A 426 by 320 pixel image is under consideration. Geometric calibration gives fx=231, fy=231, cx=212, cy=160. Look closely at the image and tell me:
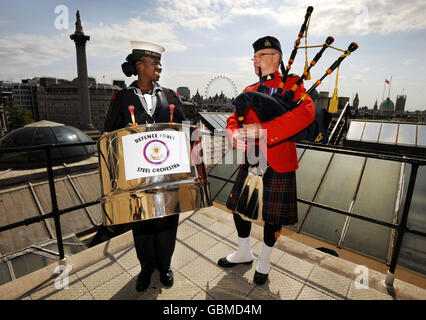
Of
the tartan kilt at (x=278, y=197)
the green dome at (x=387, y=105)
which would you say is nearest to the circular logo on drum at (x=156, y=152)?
the tartan kilt at (x=278, y=197)

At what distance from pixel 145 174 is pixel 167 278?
1072 millimetres

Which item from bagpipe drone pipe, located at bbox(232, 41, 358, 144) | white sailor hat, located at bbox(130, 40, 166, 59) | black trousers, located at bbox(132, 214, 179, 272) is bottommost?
black trousers, located at bbox(132, 214, 179, 272)

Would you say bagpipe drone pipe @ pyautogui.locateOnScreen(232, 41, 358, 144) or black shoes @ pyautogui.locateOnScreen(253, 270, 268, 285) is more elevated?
bagpipe drone pipe @ pyautogui.locateOnScreen(232, 41, 358, 144)

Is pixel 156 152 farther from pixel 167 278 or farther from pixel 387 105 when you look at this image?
pixel 387 105

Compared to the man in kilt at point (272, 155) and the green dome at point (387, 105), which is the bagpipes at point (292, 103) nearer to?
the man in kilt at point (272, 155)

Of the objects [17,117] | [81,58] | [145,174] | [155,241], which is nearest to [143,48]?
[145,174]

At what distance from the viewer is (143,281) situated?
1.96m

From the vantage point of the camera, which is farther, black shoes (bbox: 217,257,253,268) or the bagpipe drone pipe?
black shoes (bbox: 217,257,253,268)

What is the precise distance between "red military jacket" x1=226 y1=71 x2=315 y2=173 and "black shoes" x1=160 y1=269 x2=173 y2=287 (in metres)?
1.30

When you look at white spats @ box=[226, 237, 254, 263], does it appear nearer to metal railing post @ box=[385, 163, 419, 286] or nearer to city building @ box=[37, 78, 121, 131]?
metal railing post @ box=[385, 163, 419, 286]

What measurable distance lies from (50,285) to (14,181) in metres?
12.9

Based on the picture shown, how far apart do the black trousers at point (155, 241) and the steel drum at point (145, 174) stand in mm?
426

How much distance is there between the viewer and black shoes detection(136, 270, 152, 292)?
1.94 meters

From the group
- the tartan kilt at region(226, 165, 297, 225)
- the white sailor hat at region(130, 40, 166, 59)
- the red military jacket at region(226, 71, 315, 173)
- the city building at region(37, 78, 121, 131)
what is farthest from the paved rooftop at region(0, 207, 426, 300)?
the city building at region(37, 78, 121, 131)
